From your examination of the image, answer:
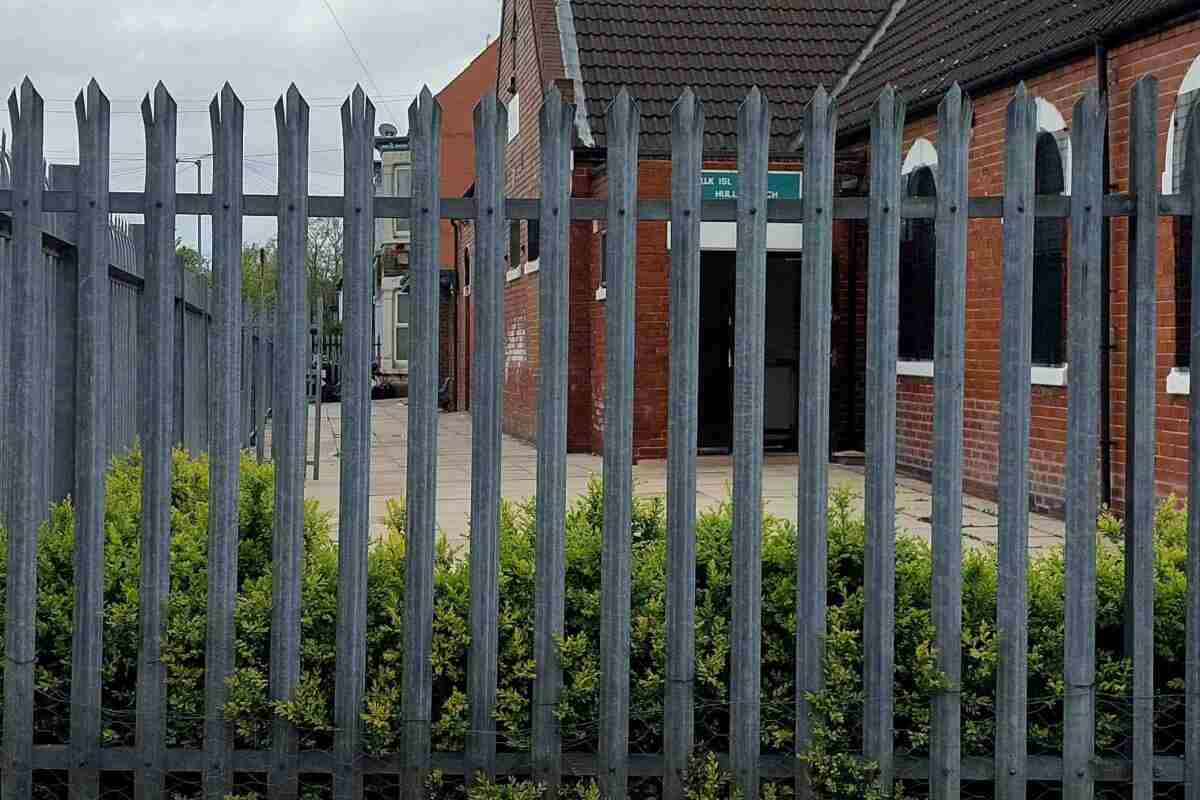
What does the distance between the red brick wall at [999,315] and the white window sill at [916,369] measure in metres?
0.08

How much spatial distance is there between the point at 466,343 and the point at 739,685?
2598 centimetres

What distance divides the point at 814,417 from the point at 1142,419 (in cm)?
104

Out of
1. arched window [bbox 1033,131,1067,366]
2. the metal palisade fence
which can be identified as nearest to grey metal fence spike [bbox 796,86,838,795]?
the metal palisade fence

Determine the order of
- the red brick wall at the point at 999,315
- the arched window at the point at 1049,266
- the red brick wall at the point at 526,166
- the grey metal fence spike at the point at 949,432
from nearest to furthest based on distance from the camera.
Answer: the grey metal fence spike at the point at 949,432, the red brick wall at the point at 999,315, the arched window at the point at 1049,266, the red brick wall at the point at 526,166

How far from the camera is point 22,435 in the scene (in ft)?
15.6

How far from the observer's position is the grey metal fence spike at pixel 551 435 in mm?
4734

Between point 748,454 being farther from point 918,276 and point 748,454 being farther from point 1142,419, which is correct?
point 918,276

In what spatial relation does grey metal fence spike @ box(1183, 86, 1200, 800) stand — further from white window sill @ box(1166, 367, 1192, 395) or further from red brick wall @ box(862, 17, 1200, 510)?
white window sill @ box(1166, 367, 1192, 395)

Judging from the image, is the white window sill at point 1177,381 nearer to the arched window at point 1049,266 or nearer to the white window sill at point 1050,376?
the white window sill at point 1050,376

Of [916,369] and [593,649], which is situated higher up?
[916,369]

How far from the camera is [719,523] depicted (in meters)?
5.39

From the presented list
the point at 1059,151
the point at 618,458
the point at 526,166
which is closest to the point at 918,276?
the point at 1059,151

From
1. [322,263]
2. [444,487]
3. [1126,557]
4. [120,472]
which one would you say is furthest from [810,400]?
[322,263]

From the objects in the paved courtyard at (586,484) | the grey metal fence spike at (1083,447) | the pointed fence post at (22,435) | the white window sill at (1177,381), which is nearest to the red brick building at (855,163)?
the white window sill at (1177,381)
